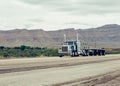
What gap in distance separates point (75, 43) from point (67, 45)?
1945mm

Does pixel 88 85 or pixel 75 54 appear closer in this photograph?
pixel 88 85

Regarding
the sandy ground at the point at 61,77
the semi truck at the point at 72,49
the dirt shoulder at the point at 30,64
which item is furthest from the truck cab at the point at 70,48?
the sandy ground at the point at 61,77

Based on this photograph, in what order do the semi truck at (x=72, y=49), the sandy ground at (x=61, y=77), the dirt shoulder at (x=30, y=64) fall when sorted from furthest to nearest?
Answer: the semi truck at (x=72, y=49) → the dirt shoulder at (x=30, y=64) → the sandy ground at (x=61, y=77)

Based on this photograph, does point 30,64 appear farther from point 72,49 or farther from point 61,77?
point 72,49

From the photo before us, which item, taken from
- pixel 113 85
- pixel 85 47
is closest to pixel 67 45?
pixel 85 47

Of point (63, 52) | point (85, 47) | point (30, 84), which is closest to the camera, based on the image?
point (30, 84)

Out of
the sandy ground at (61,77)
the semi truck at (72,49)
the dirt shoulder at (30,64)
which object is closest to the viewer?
the sandy ground at (61,77)

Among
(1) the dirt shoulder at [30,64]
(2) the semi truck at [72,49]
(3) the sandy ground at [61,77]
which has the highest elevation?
(2) the semi truck at [72,49]

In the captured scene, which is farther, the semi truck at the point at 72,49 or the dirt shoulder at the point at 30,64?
the semi truck at the point at 72,49

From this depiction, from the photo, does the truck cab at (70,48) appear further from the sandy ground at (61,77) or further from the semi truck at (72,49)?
the sandy ground at (61,77)

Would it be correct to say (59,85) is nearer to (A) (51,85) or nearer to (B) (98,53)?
(A) (51,85)

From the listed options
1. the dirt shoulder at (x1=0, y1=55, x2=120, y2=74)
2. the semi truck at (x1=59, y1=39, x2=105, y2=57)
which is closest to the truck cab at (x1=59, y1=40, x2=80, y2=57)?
the semi truck at (x1=59, y1=39, x2=105, y2=57)

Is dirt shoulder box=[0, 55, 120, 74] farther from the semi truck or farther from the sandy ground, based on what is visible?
the semi truck

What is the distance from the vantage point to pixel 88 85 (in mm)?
19109
